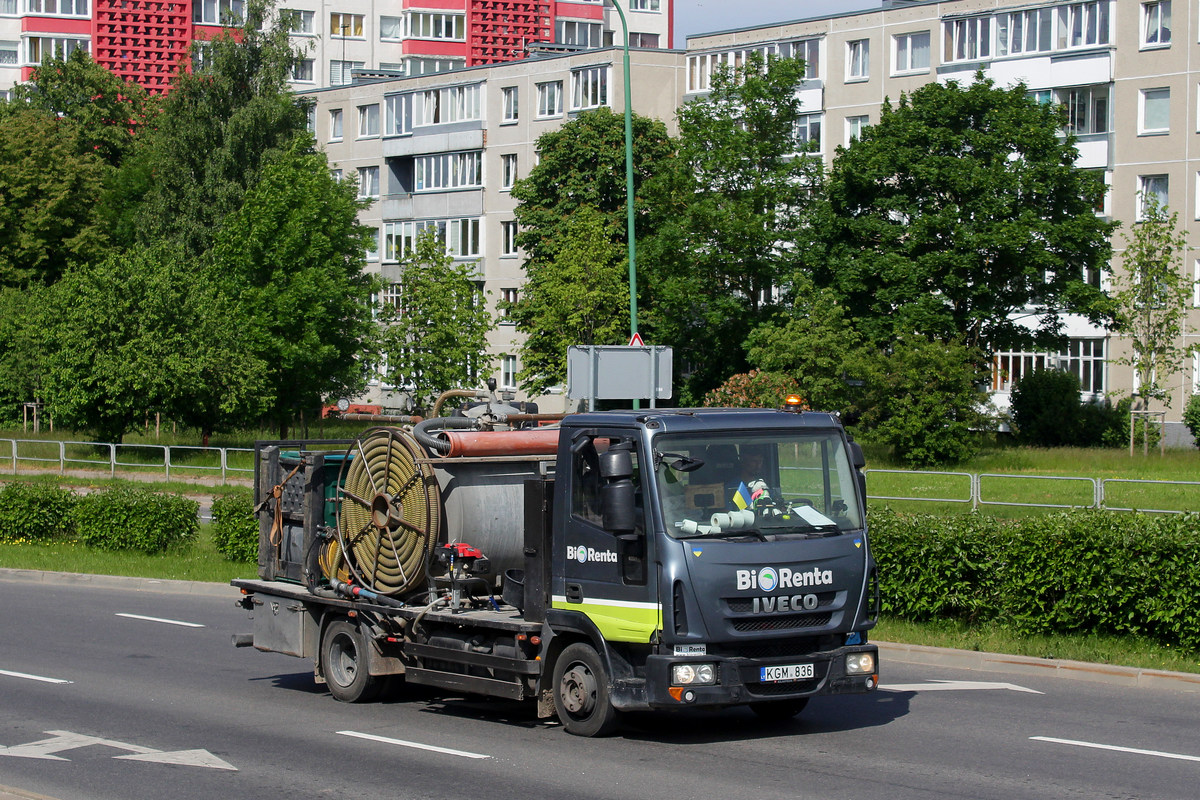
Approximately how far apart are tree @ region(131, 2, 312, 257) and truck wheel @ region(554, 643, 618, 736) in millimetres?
51826

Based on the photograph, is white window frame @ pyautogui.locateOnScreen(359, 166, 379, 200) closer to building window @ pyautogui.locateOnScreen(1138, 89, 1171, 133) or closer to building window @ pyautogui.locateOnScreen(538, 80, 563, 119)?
Result: building window @ pyautogui.locateOnScreen(538, 80, 563, 119)

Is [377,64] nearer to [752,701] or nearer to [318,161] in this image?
[318,161]

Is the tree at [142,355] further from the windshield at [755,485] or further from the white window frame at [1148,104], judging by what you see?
the windshield at [755,485]

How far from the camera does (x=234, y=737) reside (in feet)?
35.4

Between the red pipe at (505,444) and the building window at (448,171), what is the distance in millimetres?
66693

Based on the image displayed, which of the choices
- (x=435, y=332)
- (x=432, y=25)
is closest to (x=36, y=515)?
(x=435, y=332)

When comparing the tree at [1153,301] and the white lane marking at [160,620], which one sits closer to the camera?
the white lane marking at [160,620]

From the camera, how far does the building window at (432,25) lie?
92.4 m

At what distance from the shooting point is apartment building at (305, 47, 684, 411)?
72.1 meters

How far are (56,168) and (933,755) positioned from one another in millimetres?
68420

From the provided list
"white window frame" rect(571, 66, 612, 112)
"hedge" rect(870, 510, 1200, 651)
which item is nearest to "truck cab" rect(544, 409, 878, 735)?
"hedge" rect(870, 510, 1200, 651)

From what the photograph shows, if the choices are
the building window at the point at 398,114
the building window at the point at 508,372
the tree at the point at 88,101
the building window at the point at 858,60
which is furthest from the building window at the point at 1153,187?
the tree at the point at 88,101

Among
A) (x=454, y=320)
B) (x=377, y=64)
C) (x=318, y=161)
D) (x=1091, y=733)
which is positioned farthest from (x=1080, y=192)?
(x=377, y=64)

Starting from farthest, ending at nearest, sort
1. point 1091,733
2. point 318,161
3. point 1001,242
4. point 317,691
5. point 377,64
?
point 377,64 < point 318,161 < point 1001,242 < point 317,691 < point 1091,733
